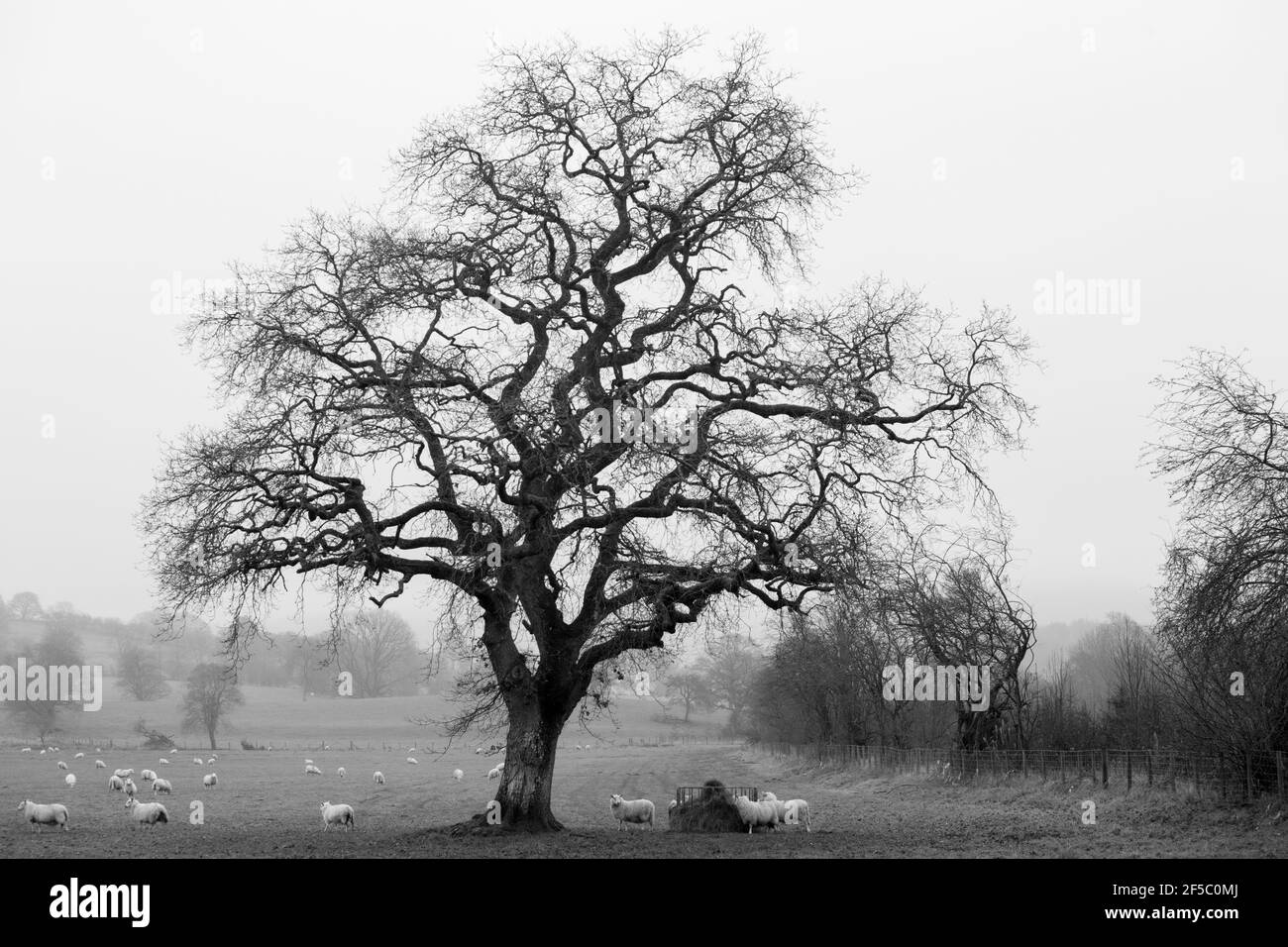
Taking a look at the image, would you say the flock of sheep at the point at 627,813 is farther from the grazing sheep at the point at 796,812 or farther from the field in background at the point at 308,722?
the field in background at the point at 308,722

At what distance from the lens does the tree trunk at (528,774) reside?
23375mm

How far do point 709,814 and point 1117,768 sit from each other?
12.1 meters

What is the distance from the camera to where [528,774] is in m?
23.6

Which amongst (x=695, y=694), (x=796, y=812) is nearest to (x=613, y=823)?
(x=796, y=812)

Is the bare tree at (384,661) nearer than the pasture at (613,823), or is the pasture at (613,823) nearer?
the pasture at (613,823)

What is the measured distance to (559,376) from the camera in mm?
23141

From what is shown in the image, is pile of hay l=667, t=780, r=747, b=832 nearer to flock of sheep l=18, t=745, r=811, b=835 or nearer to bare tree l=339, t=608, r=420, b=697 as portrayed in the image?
flock of sheep l=18, t=745, r=811, b=835

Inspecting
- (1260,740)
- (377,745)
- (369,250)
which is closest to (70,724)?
(377,745)

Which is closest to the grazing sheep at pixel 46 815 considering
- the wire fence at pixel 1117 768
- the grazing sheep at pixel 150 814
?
the grazing sheep at pixel 150 814

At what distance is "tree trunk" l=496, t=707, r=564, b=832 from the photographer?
23.4 meters

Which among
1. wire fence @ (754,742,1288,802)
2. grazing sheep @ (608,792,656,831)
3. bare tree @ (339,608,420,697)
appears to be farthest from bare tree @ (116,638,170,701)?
grazing sheep @ (608,792,656,831)

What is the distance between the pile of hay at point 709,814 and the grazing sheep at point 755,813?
7.7 inches

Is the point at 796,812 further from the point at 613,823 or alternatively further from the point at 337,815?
the point at 337,815

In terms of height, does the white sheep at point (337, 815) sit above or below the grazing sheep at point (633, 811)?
below
